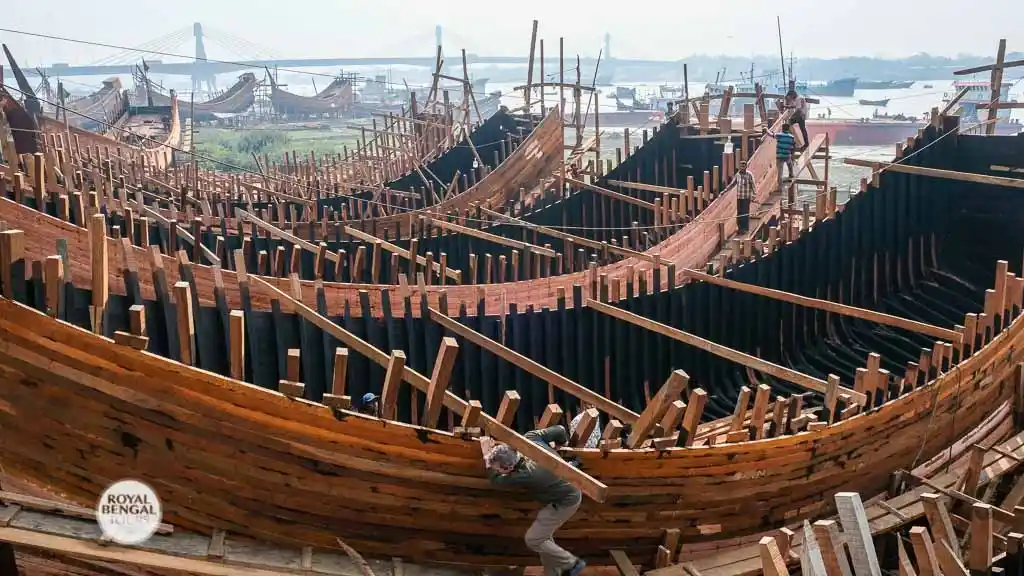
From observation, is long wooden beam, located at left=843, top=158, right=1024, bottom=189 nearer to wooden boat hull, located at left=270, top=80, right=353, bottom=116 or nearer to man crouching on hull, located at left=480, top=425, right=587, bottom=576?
man crouching on hull, located at left=480, top=425, right=587, bottom=576

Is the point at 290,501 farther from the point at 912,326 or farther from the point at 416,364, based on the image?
the point at 912,326

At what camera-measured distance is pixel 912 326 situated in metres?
9.27

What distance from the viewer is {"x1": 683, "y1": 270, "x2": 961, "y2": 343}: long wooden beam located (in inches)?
362

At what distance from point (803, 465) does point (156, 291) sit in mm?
4945

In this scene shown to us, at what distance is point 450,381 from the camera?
28.6 feet

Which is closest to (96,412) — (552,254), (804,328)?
(552,254)

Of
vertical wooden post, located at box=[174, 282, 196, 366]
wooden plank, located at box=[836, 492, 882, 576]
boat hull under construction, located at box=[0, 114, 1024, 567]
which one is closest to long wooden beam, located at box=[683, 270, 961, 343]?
boat hull under construction, located at box=[0, 114, 1024, 567]

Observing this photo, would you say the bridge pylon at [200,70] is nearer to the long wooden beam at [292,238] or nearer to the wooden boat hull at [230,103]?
the wooden boat hull at [230,103]

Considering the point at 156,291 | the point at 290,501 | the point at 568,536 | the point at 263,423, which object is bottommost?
the point at 568,536

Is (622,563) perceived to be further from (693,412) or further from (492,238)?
(492,238)

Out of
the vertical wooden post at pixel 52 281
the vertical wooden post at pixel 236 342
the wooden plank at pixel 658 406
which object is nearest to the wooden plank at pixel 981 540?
the wooden plank at pixel 658 406

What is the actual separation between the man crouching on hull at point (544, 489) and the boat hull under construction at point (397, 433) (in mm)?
183

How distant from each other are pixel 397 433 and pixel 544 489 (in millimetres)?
975

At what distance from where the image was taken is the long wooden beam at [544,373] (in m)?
7.16
